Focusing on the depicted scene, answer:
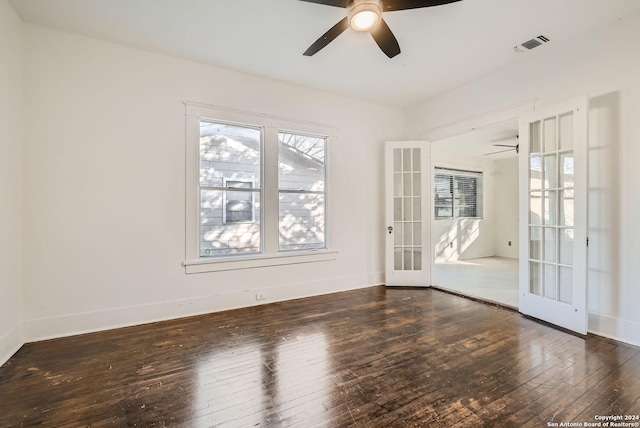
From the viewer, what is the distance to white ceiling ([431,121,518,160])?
5230 millimetres

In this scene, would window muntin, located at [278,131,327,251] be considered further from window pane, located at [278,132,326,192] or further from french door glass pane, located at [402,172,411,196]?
french door glass pane, located at [402,172,411,196]

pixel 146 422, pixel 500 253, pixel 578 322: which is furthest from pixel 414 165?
pixel 500 253

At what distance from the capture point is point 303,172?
4266 mm

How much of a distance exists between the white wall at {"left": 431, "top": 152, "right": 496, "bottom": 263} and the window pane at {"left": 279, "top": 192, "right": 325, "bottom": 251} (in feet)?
12.1

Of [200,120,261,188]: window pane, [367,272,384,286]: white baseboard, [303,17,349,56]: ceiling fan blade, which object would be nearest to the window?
[367,272,384,286]: white baseboard

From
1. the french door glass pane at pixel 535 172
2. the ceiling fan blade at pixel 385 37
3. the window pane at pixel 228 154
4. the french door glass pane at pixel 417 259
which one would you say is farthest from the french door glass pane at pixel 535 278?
the window pane at pixel 228 154

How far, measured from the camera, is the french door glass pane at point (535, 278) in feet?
10.8

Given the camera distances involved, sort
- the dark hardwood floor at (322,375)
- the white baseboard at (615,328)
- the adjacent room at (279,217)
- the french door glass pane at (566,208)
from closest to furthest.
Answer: the dark hardwood floor at (322,375)
the adjacent room at (279,217)
the white baseboard at (615,328)
the french door glass pane at (566,208)

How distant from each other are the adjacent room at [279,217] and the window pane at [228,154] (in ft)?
0.08

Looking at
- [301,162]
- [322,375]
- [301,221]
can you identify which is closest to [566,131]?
[301,162]

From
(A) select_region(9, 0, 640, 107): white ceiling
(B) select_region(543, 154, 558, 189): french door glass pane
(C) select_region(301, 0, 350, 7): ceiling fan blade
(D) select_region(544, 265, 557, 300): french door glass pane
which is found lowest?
(D) select_region(544, 265, 557, 300): french door glass pane

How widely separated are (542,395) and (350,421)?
1277 mm

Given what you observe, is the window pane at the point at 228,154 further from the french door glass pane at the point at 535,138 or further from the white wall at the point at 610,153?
the white wall at the point at 610,153

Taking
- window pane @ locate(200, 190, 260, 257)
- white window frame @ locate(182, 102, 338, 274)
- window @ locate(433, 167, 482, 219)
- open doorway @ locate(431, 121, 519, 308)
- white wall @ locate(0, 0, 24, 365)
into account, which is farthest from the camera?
window @ locate(433, 167, 482, 219)
